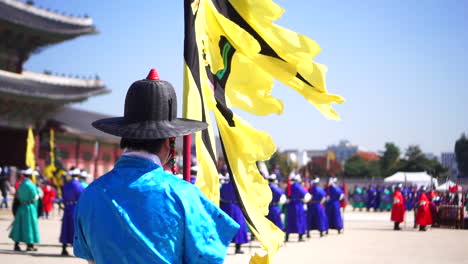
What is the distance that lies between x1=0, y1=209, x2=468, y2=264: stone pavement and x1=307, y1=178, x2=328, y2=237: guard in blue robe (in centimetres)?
36

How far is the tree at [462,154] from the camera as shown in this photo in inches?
1954

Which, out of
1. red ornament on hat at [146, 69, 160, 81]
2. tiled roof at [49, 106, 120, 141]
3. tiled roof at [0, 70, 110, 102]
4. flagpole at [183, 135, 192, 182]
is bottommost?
flagpole at [183, 135, 192, 182]

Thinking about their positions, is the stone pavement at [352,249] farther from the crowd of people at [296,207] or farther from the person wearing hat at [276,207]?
the person wearing hat at [276,207]

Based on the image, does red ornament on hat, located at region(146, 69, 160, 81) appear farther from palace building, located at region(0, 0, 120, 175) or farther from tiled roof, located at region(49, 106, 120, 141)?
tiled roof, located at region(49, 106, 120, 141)

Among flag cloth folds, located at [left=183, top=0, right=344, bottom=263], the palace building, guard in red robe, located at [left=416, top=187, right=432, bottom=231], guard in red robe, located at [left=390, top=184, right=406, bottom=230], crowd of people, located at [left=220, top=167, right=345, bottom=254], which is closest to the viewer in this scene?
flag cloth folds, located at [left=183, top=0, right=344, bottom=263]

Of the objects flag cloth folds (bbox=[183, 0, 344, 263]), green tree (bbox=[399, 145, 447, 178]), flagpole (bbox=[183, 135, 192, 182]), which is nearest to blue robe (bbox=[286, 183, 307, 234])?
flag cloth folds (bbox=[183, 0, 344, 263])

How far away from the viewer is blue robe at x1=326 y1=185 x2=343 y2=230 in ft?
55.8

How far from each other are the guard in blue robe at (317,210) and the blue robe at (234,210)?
14.1 ft

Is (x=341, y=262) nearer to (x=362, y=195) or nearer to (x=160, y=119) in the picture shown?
(x=160, y=119)

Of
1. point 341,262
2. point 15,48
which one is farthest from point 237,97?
point 15,48

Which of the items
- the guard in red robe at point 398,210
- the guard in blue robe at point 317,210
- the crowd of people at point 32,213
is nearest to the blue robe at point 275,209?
the guard in blue robe at point 317,210

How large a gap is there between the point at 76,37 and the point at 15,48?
377 cm

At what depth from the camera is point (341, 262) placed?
10.6 meters

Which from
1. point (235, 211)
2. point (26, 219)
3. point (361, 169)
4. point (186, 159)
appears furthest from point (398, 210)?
point (361, 169)
